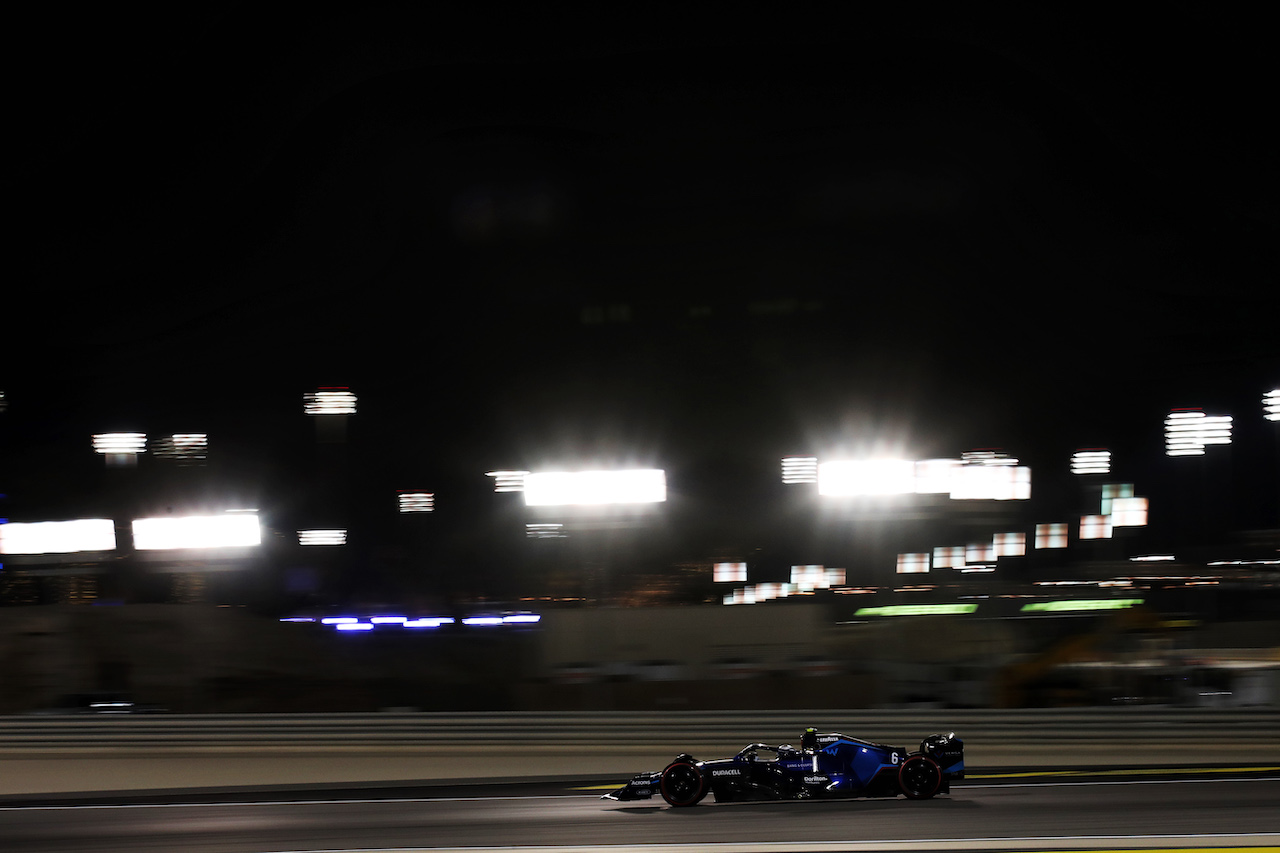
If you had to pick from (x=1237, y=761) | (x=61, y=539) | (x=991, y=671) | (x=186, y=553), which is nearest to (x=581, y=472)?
(x=186, y=553)

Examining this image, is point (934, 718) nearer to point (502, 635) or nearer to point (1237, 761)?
point (1237, 761)

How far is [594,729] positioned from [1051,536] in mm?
45504

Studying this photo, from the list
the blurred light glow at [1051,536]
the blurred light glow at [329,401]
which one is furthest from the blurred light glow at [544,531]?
the blurred light glow at [1051,536]

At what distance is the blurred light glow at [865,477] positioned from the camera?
127 feet

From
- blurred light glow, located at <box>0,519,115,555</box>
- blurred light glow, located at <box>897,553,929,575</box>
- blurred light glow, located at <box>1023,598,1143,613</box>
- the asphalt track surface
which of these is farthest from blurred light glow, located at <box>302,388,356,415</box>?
blurred light glow, located at <box>897,553,929,575</box>

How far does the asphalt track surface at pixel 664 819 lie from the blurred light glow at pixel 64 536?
103 ft

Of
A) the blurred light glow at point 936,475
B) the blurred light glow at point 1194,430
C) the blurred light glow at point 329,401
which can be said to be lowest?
the blurred light glow at point 936,475

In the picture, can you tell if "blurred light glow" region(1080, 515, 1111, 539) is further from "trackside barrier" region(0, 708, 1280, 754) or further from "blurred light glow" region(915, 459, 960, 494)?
"trackside barrier" region(0, 708, 1280, 754)

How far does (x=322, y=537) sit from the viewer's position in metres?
56.8

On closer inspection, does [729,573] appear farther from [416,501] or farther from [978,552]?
[416,501]

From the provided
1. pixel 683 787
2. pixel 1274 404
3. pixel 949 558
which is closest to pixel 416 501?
pixel 949 558

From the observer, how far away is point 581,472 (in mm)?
39406

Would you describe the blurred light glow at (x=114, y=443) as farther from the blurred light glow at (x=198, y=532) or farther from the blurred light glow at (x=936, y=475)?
the blurred light glow at (x=936, y=475)

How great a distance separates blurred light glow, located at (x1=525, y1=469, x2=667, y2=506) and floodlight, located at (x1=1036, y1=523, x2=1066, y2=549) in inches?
957
